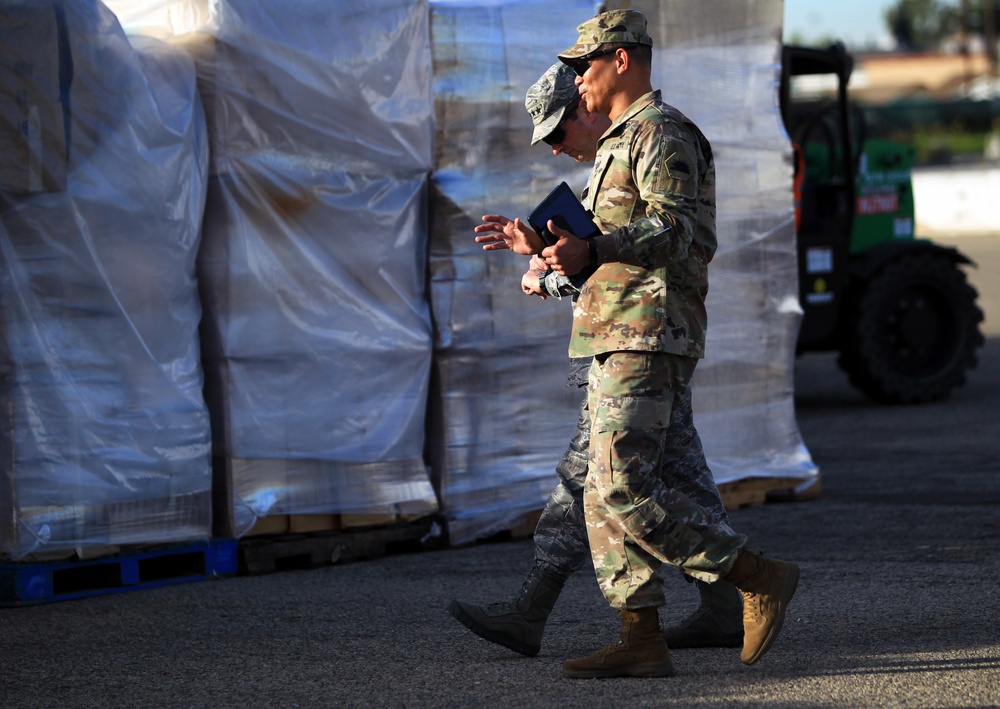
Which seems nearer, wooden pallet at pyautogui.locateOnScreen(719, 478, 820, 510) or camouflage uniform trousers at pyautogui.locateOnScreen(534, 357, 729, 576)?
camouflage uniform trousers at pyautogui.locateOnScreen(534, 357, 729, 576)

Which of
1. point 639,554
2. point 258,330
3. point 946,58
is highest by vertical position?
point 946,58

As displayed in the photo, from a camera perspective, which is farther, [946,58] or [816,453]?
[946,58]

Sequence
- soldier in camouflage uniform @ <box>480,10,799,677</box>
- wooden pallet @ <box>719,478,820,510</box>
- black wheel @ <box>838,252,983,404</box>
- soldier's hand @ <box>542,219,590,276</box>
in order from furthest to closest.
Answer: black wheel @ <box>838,252,983,404</box>
wooden pallet @ <box>719,478,820,510</box>
soldier in camouflage uniform @ <box>480,10,799,677</box>
soldier's hand @ <box>542,219,590,276</box>

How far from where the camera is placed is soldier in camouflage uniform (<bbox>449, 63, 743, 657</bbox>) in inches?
166

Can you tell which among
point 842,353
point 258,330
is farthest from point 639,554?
point 842,353

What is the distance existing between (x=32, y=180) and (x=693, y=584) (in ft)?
9.26

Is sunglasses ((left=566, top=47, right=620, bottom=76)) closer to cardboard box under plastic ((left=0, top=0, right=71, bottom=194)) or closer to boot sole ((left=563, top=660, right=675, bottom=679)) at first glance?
boot sole ((left=563, top=660, right=675, bottom=679))

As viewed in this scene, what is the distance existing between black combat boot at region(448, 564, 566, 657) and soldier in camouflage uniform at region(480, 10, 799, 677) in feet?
1.11

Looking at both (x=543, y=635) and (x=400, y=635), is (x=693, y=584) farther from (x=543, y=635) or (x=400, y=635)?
(x=400, y=635)

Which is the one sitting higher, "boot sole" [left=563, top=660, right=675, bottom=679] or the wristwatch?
the wristwatch

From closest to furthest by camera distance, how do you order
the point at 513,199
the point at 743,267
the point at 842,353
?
the point at 513,199 → the point at 743,267 → the point at 842,353

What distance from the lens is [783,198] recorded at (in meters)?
6.58

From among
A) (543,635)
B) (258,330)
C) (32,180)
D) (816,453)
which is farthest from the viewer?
(816,453)

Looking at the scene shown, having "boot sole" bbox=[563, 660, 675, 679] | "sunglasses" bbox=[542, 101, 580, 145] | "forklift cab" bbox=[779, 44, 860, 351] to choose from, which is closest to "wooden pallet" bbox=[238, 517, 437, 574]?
"boot sole" bbox=[563, 660, 675, 679]
